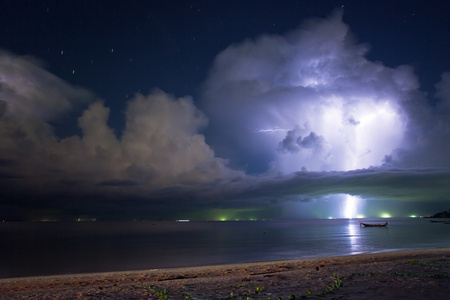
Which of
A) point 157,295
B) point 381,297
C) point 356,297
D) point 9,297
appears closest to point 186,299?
point 157,295

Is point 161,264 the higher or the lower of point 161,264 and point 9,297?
the lower

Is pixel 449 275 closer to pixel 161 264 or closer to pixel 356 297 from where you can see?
pixel 356 297

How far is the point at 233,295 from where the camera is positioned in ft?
54.7

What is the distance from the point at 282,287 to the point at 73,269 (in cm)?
3984

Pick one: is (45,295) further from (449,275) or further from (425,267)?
(425,267)

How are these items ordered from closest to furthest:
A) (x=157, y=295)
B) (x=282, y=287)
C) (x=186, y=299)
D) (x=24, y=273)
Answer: (x=186, y=299)
(x=157, y=295)
(x=282, y=287)
(x=24, y=273)

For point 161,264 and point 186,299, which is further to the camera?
point 161,264

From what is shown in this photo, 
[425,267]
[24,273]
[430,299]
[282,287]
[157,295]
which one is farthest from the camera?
[24,273]

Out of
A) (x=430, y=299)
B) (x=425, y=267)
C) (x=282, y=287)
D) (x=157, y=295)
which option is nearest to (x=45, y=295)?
(x=157, y=295)

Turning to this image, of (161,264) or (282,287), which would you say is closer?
(282,287)

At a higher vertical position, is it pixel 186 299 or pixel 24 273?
pixel 186 299

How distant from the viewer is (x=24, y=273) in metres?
44.2

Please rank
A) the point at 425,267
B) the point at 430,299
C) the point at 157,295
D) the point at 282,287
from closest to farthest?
the point at 430,299
the point at 157,295
the point at 282,287
the point at 425,267

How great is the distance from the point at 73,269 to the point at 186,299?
3871 centimetres
